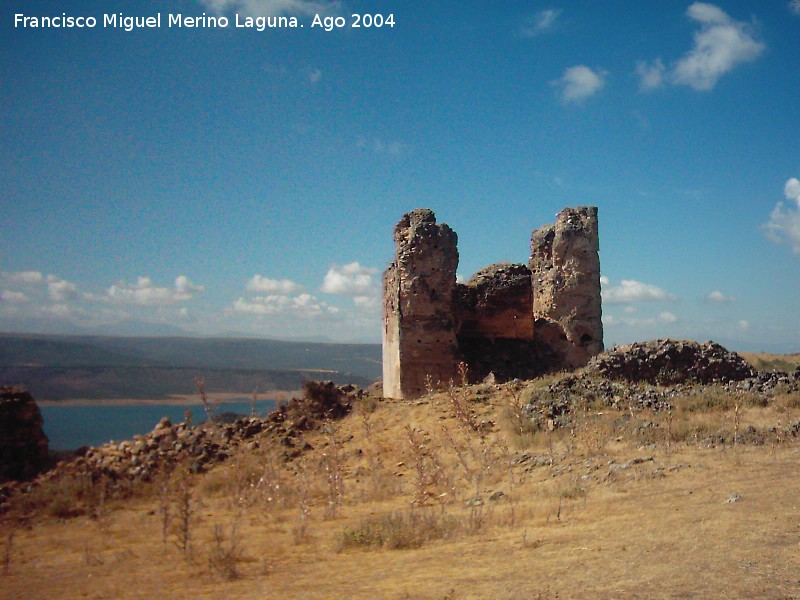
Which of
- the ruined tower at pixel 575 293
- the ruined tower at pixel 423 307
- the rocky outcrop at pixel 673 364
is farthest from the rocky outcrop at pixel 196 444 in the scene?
the ruined tower at pixel 575 293

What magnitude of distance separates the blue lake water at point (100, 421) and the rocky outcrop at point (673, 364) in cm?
675

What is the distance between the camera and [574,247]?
1797cm

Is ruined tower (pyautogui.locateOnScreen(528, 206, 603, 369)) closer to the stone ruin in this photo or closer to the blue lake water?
the stone ruin

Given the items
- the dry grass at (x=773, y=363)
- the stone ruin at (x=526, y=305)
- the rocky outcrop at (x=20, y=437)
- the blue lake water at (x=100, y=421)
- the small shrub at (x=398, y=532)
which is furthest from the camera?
the dry grass at (x=773, y=363)

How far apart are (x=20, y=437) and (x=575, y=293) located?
14436mm

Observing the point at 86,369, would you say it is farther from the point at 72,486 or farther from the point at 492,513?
the point at 492,513

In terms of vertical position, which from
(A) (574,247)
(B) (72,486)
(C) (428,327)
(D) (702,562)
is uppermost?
(A) (574,247)

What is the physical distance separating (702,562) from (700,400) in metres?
6.85

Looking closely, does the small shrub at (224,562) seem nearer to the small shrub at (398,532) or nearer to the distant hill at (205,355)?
the small shrub at (398,532)

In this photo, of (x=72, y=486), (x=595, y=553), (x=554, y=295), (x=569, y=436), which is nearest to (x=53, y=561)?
(x=72, y=486)

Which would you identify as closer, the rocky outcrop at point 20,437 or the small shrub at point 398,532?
the small shrub at point 398,532

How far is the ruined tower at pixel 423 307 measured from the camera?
586 inches

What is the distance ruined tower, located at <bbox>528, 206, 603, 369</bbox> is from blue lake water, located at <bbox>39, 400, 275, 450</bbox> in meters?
9.88

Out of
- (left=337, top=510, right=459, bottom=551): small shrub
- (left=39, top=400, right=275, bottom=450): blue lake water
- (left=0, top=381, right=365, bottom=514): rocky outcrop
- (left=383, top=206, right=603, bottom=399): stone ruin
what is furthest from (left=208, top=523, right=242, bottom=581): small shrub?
(left=383, top=206, right=603, bottom=399): stone ruin
